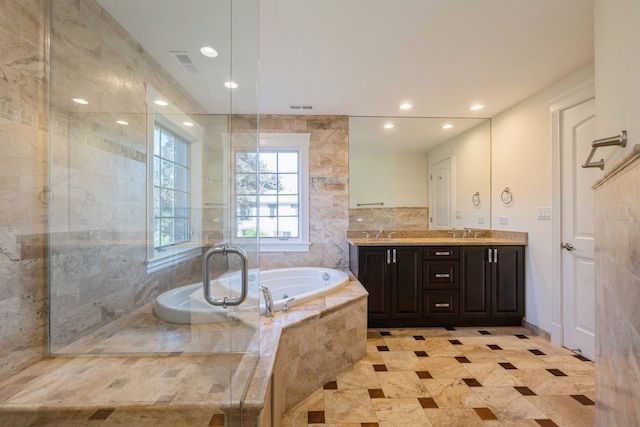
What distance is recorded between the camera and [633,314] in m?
0.81

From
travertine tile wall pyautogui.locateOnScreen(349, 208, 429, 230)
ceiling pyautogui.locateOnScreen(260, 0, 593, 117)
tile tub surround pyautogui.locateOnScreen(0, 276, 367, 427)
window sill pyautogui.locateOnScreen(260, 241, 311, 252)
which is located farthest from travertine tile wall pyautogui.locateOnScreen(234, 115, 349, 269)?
tile tub surround pyautogui.locateOnScreen(0, 276, 367, 427)

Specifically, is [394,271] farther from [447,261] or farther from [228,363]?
[228,363]

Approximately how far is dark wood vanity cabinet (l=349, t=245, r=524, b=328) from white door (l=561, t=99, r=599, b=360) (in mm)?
528

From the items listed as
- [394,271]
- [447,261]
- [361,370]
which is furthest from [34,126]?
[447,261]

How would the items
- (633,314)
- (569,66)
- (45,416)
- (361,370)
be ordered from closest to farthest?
1. (633,314)
2. (45,416)
3. (361,370)
4. (569,66)

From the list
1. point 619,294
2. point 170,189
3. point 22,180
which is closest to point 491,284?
point 619,294

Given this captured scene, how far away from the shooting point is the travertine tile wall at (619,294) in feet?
2.62

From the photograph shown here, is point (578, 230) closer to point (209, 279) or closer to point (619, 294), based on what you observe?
point (619, 294)

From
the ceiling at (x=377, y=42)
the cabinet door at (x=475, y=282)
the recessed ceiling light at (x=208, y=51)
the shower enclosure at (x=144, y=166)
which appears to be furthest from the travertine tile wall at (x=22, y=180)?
the cabinet door at (x=475, y=282)

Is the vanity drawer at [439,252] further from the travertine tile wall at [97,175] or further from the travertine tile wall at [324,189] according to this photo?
the travertine tile wall at [97,175]

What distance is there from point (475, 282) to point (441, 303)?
1.38ft

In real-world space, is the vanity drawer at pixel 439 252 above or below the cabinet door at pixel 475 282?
above

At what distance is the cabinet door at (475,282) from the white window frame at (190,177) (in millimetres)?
2572

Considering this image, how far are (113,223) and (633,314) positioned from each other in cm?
210
